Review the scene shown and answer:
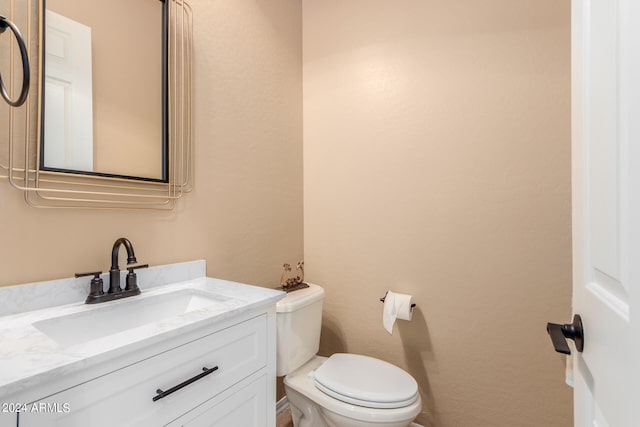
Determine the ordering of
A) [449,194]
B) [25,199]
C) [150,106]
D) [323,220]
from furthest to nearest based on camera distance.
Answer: [323,220] < [449,194] < [150,106] < [25,199]

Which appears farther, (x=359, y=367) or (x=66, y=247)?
(x=359, y=367)

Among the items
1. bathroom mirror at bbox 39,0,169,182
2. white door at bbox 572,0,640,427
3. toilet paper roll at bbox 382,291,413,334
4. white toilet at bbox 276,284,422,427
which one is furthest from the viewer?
toilet paper roll at bbox 382,291,413,334

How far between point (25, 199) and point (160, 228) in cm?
41

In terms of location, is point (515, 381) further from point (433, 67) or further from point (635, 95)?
point (433, 67)

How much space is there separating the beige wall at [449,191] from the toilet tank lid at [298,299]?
354mm

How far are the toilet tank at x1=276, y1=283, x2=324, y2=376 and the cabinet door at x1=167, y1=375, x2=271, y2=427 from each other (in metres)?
0.39

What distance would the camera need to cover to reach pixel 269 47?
174cm

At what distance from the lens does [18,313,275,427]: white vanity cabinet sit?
23.0 inches

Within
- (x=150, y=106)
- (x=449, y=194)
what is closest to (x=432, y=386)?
(x=449, y=194)

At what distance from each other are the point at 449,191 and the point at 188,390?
1.41 meters

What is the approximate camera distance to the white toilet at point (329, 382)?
1210 mm

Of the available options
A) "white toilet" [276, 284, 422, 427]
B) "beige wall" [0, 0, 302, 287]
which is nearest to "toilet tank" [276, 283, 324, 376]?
"white toilet" [276, 284, 422, 427]

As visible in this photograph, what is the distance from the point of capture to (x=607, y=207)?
0.48m

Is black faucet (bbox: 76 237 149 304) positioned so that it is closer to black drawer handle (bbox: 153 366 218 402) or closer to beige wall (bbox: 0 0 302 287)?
beige wall (bbox: 0 0 302 287)
